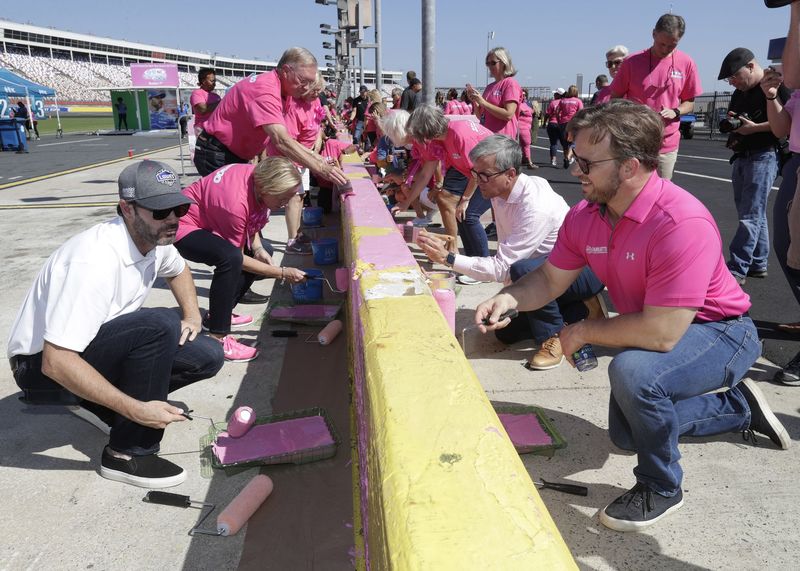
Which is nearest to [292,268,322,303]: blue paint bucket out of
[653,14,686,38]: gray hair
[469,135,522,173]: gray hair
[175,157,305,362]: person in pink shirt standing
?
[175,157,305,362]: person in pink shirt standing

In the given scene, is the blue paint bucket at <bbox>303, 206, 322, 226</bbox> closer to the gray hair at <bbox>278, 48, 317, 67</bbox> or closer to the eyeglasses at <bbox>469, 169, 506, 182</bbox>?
the gray hair at <bbox>278, 48, 317, 67</bbox>

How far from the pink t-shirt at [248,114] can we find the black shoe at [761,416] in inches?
150

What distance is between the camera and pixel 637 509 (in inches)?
90.1

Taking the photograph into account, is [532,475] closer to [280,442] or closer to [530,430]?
[530,430]

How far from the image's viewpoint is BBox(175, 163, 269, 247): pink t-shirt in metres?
3.88

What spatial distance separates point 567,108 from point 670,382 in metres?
13.1

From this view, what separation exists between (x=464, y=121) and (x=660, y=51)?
172 cm

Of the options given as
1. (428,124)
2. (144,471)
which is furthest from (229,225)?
(428,124)

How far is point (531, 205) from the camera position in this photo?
374 cm

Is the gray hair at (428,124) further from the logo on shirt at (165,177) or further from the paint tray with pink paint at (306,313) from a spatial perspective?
the logo on shirt at (165,177)

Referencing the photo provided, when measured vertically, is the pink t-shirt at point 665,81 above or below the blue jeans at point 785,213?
above

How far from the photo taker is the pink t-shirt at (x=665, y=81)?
509cm

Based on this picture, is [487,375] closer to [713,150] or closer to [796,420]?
[796,420]

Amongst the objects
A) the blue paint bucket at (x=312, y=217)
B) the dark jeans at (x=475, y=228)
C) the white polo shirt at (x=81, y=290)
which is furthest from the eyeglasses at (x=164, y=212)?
the blue paint bucket at (x=312, y=217)
